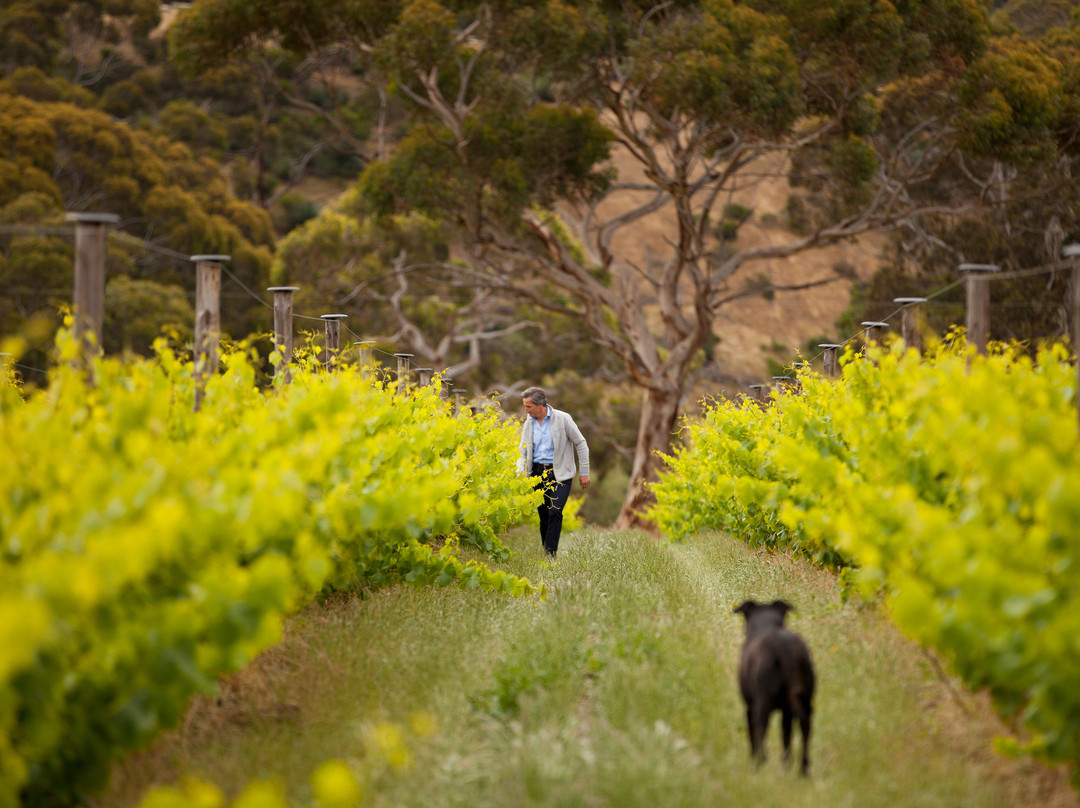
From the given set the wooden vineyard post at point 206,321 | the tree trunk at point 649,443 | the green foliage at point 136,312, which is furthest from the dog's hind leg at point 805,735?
the green foliage at point 136,312

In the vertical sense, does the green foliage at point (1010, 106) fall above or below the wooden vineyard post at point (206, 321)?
above

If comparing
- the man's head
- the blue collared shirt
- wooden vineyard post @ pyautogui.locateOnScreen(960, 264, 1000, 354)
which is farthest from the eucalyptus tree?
wooden vineyard post @ pyautogui.locateOnScreen(960, 264, 1000, 354)

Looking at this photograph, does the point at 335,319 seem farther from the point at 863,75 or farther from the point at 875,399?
the point at 863,75

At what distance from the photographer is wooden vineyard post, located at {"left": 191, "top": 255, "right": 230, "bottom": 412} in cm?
512

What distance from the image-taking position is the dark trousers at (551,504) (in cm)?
916

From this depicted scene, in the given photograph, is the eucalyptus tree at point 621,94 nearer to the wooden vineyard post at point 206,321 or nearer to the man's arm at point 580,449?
the man's arm at point 580,449

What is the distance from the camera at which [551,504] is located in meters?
9.20

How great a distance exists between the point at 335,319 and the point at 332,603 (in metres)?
2.90

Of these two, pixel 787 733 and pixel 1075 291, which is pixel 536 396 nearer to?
pixel 1075 291

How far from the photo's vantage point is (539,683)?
4.75 m

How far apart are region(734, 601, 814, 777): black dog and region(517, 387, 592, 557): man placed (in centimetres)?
535

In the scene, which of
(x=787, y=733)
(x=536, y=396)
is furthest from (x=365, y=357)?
(x=787, y=733)

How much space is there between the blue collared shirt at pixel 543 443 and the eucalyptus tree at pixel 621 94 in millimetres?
7318

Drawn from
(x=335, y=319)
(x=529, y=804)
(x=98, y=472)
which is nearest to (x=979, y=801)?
(x=529, y=804)
